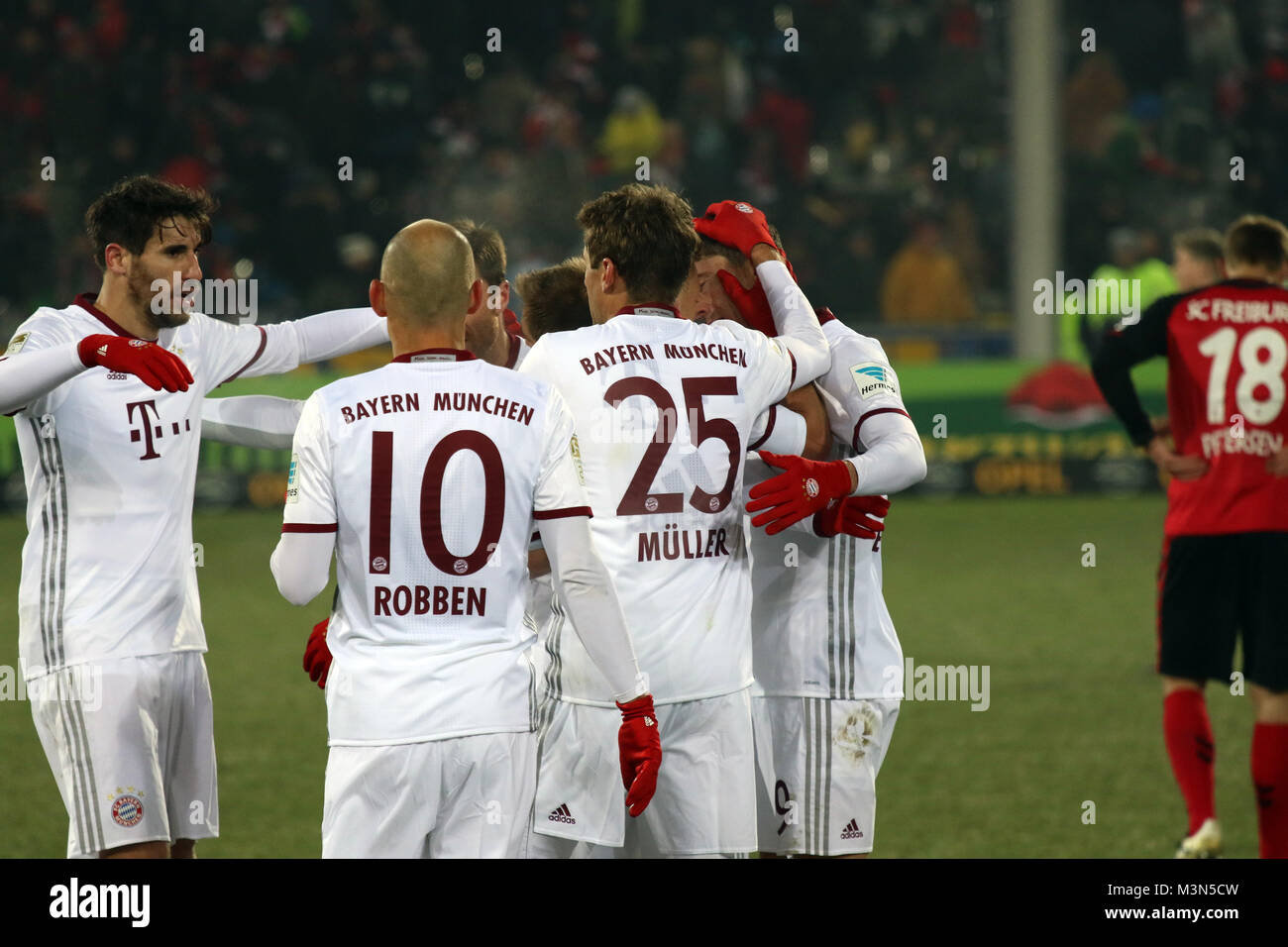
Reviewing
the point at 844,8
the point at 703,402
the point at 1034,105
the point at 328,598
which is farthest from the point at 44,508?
the point at 844,8

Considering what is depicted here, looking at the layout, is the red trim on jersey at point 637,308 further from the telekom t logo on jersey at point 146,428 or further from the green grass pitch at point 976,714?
the green grass pitch at point 976,714

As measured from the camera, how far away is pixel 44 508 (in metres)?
3.92

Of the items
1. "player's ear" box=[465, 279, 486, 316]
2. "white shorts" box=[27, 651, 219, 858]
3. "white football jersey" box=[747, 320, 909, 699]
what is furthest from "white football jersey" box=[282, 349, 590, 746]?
"white football jersey" box=[747, 320, 909, 699]

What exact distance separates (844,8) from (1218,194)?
15.1 feet

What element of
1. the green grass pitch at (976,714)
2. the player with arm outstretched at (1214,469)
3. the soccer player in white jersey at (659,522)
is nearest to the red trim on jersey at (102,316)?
the soccer player in white jersey at (659,522)

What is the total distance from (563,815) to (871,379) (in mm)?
1306

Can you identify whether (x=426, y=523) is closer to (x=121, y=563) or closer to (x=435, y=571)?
(x=435, y=571)

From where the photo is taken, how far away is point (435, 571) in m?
3.19

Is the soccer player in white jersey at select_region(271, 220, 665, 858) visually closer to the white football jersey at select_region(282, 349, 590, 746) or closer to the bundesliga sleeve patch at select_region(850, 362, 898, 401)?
the white football jersey at select_region(282, 349, 590, 746)

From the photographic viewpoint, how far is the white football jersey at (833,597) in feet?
13.1

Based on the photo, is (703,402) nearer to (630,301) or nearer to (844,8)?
(630,301)

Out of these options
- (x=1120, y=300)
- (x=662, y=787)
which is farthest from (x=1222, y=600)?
(x=1120, y=300)

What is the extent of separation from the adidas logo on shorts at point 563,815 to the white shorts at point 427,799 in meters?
0.39

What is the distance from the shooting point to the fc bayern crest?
381 centimetres
